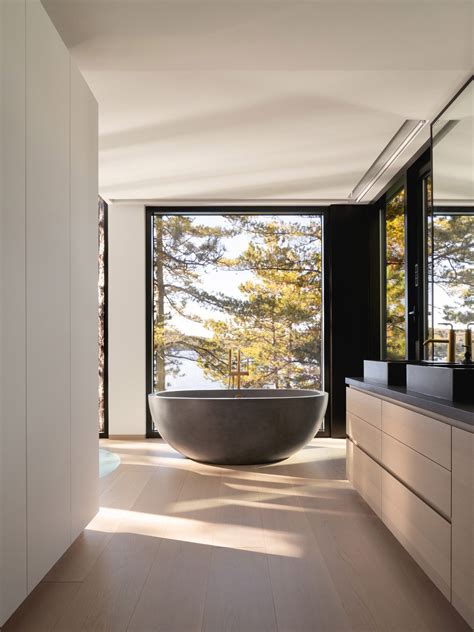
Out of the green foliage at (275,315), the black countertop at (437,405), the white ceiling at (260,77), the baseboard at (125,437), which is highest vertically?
the white ceiling at (260,77)

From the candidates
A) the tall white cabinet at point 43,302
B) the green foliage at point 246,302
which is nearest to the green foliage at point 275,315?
the green foliage at point 246,302

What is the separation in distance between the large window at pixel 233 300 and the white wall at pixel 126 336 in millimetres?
135

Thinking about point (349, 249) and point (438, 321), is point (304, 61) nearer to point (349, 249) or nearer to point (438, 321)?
point (438, 321)

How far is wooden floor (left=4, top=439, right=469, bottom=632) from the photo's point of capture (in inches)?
85.7

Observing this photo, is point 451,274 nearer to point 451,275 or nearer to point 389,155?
point 451,275

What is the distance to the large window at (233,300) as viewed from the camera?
657 cm

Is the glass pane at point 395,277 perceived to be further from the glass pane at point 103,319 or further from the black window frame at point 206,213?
the glass pane at point 103,319

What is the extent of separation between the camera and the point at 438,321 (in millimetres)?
3887

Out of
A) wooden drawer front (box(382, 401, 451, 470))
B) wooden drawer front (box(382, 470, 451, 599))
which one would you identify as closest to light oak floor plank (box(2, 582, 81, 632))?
wooden drawer front (box(382, 470, 451, 599))

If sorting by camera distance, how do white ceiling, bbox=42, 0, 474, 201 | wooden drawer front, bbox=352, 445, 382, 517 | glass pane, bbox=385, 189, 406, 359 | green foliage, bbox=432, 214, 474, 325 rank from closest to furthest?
white ceiling, bbox=42, 0, 474, 201 → wooden drawer front, bbox=352, 445, 382, 517 → green foliage, bbox=432, 214, 474, 325 → glass pane, bbox=385, 189, 406, 359

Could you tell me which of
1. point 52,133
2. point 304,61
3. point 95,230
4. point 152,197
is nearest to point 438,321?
point 304,61

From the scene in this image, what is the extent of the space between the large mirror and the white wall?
10.8ft

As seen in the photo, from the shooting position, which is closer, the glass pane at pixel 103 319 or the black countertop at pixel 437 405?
the black countertop at pixel 437 405

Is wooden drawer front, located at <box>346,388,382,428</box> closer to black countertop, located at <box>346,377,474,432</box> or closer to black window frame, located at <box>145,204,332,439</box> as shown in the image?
black countertop, located at <box>346,377,474,432</box>
